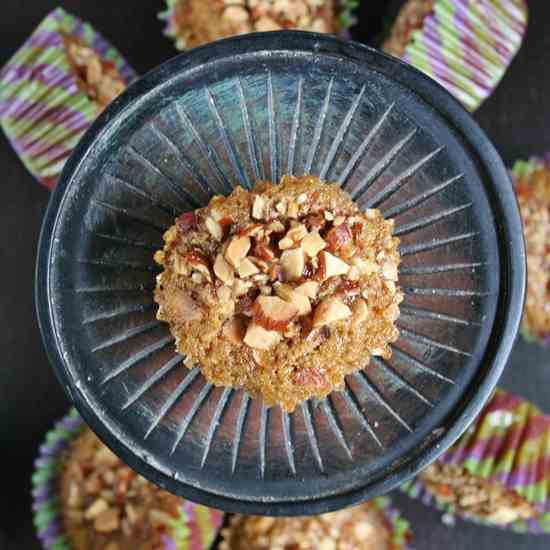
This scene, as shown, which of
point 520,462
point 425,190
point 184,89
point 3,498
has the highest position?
point 184,89

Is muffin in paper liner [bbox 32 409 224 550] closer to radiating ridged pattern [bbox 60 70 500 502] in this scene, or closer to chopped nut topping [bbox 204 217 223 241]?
radiating ridged pattern [bbox 60 70 500 502]

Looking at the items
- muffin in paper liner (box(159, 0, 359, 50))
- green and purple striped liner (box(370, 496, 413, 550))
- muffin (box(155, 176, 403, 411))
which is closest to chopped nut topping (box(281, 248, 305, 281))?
muffin (box(155, 176, 403, 411))

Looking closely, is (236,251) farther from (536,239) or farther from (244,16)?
(536,239)

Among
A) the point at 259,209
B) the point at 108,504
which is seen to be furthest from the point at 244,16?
the point at 108,504

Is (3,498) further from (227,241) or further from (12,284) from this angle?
(227,241)

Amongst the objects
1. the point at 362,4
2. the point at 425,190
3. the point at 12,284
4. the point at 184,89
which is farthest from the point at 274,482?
the point at 362,4

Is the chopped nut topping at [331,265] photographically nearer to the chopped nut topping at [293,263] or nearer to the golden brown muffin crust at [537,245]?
the chopped nut topping at [293,263]
